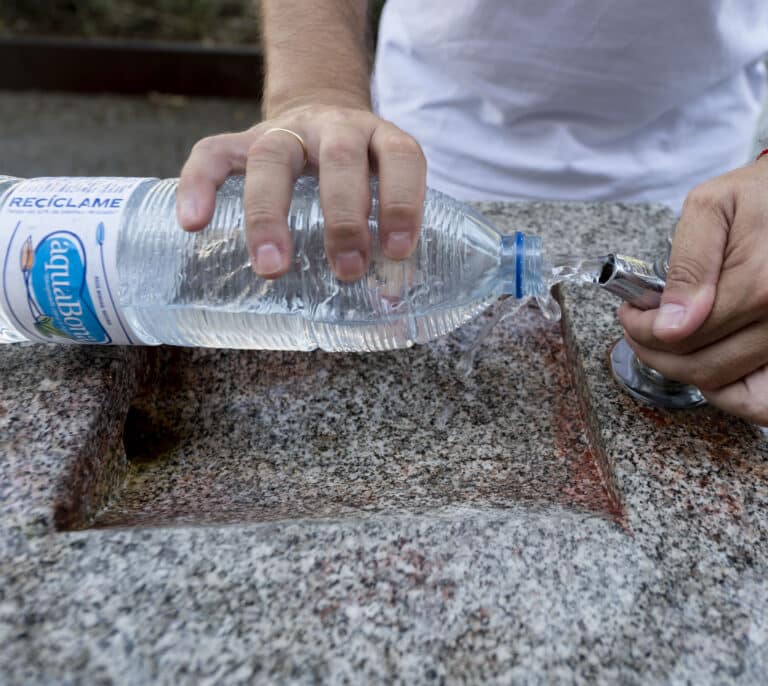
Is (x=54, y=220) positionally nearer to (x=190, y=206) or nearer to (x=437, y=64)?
(x=190, y=206)

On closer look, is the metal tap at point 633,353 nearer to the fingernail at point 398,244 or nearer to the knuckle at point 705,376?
the knuckle at point 705,376

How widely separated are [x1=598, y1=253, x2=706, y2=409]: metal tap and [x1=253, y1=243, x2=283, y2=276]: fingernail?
0.44 meters

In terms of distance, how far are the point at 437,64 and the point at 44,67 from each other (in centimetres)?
346

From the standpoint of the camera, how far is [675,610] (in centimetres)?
83

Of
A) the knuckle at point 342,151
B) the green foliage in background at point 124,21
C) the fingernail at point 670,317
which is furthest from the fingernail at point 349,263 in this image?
the green foliage in background at point 124,21

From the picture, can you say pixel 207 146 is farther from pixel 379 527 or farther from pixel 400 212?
pixel 379 527

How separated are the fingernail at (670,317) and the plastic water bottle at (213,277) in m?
0.18

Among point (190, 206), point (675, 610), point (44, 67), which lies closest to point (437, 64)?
point (190, 206)

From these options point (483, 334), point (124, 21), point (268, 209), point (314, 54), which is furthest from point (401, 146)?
point (124, 21)

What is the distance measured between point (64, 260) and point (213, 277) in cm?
25

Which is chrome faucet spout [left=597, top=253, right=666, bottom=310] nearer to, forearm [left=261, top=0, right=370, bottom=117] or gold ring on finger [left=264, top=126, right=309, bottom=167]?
gold ring on finger [left=264, top=126, right=309, bottom=167]

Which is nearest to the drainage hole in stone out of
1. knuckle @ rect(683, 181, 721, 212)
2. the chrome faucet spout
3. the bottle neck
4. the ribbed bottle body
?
the ribbed bottle body

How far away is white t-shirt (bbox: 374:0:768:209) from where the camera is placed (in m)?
1.41

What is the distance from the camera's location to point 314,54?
1425 mm
